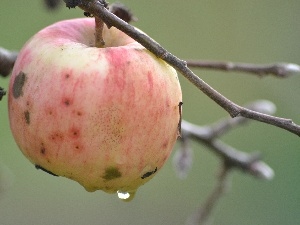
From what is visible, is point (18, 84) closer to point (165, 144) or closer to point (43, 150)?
point (43, 150)

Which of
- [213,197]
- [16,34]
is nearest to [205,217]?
[213,197]

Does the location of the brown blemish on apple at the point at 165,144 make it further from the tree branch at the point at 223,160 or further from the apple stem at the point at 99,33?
A: the tree branch at the point at 223,160

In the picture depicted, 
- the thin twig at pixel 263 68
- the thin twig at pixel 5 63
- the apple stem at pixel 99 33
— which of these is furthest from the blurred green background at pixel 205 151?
the apple stem at pixel 99 33

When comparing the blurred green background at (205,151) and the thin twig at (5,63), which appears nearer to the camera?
the thin twig at (5,63)

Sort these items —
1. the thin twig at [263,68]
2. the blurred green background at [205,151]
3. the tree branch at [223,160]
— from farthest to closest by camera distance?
the blurred green background at [205,151] → the tree branch at [223,160] → the thin twig at [263,68]

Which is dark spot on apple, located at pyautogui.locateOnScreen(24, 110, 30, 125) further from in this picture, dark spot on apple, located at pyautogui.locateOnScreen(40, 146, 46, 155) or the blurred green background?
the blurred green background
